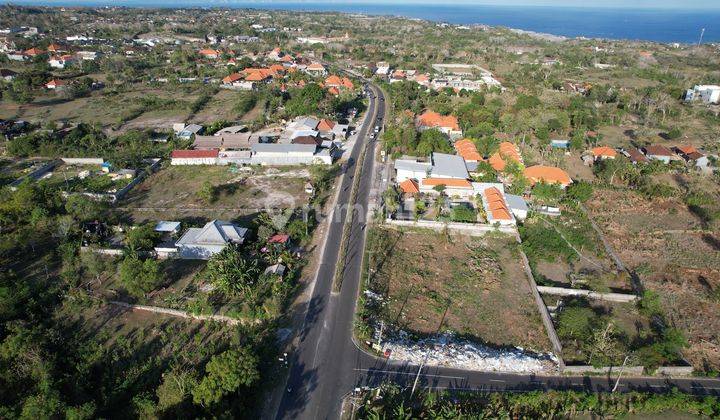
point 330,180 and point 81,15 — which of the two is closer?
point 330,180

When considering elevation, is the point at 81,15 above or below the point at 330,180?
above

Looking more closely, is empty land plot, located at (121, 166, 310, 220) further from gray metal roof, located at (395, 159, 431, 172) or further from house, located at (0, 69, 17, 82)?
house, located at (0, 69, 17, 82)

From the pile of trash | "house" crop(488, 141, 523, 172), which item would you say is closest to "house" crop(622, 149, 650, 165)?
"house" crop(488, 141, 523, 172)

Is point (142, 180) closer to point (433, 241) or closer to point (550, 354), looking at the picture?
point (433, 241)

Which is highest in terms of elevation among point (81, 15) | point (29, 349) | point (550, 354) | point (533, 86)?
point (81, 15)

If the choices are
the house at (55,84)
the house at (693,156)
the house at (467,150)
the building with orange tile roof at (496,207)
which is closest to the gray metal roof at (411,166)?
the house at (467,150)

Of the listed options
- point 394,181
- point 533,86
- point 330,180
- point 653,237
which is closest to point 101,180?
point 330,180

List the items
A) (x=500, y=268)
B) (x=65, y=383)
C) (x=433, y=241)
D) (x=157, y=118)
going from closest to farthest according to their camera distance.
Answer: (x=65, y=383) → (x=500, y=268) → (x=433, y=241) → (x=157, y=118)

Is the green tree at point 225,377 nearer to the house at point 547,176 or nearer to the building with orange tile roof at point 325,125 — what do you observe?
the house at point 547,176
